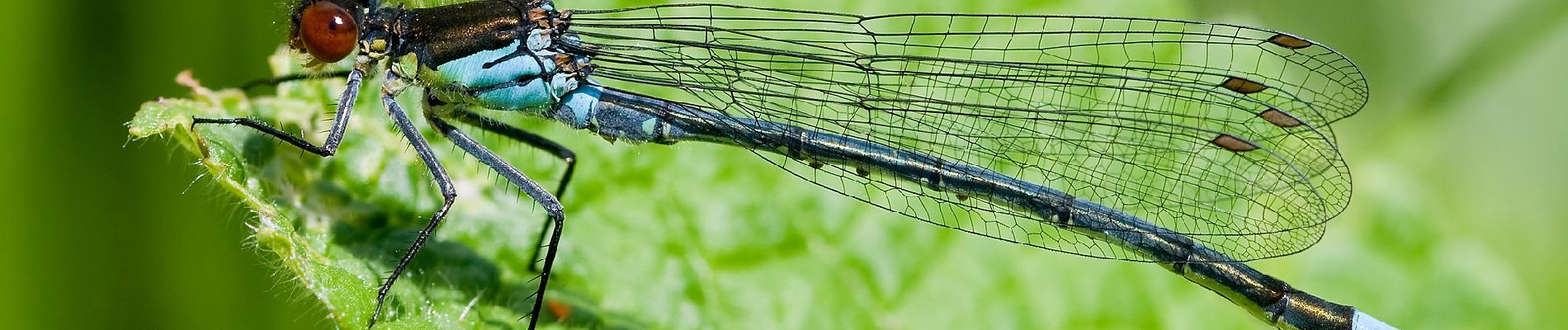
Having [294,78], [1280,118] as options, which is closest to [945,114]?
[1280,118]

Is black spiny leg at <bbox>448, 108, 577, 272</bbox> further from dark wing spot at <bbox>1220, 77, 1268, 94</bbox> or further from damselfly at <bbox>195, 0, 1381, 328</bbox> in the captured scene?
dark wing spot at <bbox>1220, 77, 1268, 94</bbox>

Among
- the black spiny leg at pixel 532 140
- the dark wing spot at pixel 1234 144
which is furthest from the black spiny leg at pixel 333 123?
the dark wing spot at pixel 1234 144

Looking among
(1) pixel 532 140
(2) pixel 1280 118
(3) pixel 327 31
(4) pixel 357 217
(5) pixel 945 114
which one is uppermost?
(2) pixel 1280 118

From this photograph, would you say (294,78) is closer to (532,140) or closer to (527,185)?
(532,140)

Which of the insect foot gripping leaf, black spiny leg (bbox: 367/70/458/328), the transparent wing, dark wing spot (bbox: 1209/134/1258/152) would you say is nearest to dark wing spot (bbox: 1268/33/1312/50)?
the transparent wing

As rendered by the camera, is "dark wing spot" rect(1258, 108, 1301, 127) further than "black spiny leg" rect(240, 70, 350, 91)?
Yes

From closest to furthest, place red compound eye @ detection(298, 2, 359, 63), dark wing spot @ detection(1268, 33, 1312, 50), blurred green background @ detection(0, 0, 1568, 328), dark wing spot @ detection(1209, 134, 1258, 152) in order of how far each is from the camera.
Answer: blurred green background @ detection(0, 0, 1568, 328) < red compound eye @ detection(298, 2, 359, 63) < dark wing spot @ detection(1268, 33, 1312, 50) < dark wing spot @ detection(1209, 134, 1258, 152)
